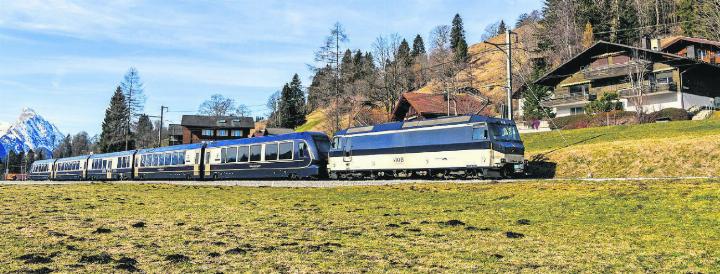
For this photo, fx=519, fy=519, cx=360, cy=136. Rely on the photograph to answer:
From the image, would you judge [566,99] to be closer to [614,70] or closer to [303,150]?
[614,70]

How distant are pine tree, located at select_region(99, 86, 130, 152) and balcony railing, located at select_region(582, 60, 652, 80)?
6231cm

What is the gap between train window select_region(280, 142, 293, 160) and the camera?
1179 inches

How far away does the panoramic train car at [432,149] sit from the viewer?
23219 millimetres

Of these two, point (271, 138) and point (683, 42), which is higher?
point (683, 42)

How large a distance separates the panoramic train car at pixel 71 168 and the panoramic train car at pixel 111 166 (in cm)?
148

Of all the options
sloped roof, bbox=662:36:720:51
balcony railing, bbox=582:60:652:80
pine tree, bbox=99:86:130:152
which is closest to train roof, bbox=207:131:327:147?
balcony railing, bbox=582:60:652:80

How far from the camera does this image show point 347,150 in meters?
29.0

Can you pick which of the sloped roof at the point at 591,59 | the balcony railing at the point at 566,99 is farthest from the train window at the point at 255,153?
the sloped roof at the point at 591,59

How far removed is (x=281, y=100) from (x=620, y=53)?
75.9 meters

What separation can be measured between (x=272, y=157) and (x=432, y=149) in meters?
10.5

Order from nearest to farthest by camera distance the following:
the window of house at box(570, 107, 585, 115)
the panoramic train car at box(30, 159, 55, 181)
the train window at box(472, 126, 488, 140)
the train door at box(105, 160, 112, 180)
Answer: the train window at box(472, 126, 488, 140) → the train door at box(105, 160, 112, 180) → the window of house at box(570, 107, 585, 115) → the panoramic train car at box(30, 159, 55, 181)

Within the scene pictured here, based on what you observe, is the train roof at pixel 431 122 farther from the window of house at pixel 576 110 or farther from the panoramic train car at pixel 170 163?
the window of house at pixel 576 110

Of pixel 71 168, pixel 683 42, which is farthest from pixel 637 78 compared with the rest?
pixel 71 168

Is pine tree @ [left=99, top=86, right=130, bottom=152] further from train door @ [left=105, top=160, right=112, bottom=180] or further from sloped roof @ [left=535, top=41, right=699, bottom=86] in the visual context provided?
sloped roof @ [left=535, top=41, right=699, bottom=86]
